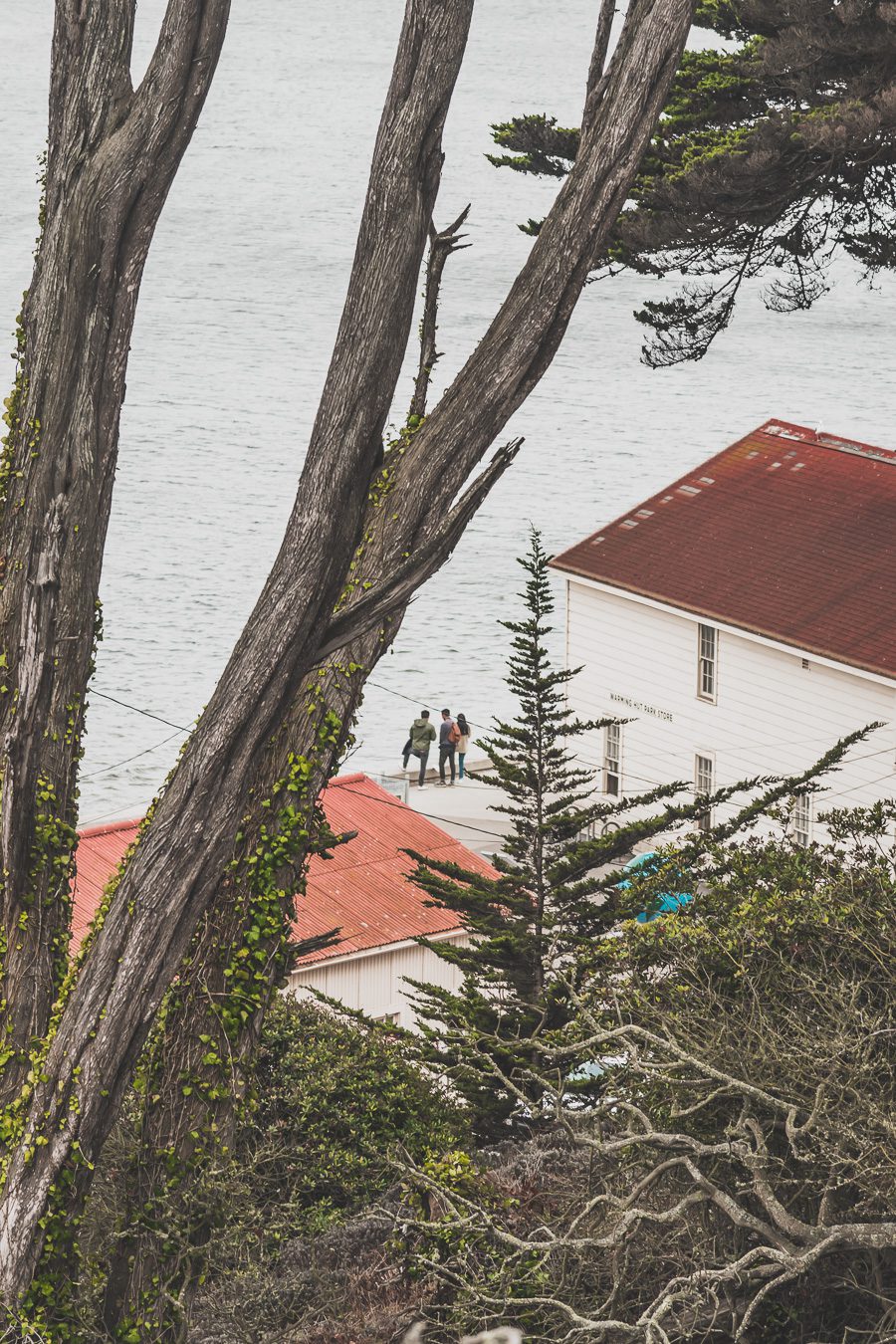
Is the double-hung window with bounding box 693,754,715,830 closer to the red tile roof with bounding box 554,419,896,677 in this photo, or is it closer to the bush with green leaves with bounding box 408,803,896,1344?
the red tile roof with bounding box 554,419,896,677

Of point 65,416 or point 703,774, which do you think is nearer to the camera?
point 65,416

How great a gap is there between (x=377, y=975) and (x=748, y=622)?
14280mm

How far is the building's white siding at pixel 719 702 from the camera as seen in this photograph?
32.4 metres

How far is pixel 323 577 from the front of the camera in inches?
346

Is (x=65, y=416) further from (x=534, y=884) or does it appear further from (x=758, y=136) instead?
(x=758, y=136)

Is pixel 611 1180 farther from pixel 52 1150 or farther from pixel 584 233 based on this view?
pixel 584 233

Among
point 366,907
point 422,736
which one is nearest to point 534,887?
point 366,907

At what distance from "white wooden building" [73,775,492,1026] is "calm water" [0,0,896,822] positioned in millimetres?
17618

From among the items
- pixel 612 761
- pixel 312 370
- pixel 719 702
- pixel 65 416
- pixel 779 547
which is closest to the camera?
pixel 65 416

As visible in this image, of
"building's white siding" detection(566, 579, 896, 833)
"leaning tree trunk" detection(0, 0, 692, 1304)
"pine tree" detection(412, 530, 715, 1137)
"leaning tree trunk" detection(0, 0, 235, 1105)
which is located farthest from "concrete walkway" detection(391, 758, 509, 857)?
"leaning tree trunk" detection(0, 0, 692, 1304)

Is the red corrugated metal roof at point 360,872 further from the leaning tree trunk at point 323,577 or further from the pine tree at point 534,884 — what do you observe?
the leaning tree trunk at point 323,577

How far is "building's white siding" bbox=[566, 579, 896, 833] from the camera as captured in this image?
32406mm

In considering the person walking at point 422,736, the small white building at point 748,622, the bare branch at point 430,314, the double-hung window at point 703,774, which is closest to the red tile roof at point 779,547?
the small white building at point 748,622

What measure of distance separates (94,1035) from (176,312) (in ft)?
326
